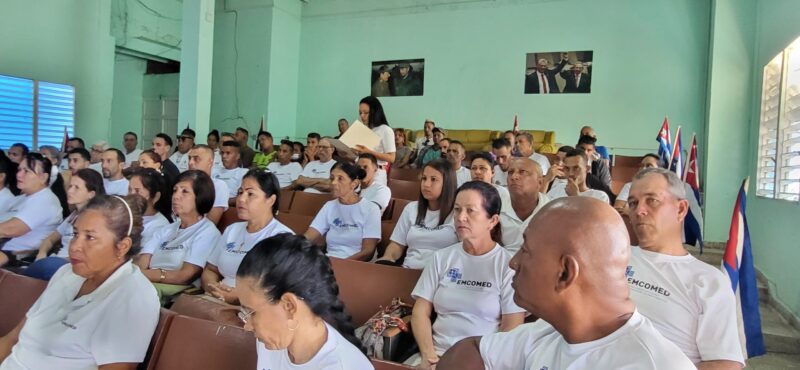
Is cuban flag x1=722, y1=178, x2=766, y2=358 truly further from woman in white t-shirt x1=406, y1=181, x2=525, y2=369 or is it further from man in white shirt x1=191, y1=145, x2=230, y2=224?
Result: man in white shirt x1=191, y1=145, x2=230, y2=224

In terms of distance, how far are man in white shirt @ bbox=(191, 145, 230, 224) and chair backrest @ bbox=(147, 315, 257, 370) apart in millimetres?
2044

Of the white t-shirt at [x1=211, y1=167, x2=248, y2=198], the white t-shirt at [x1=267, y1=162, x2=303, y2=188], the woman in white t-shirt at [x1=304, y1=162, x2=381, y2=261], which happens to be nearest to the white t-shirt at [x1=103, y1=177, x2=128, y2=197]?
the white t-shirt at [x1=211, y1=167, x2=248, y2=198]

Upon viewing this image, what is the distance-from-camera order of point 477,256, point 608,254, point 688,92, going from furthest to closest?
point 688,92 → point 477,256 → point 608,254

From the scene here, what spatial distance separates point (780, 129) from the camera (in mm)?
3941

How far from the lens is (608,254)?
0.84 m

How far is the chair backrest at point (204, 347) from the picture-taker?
1.48 m

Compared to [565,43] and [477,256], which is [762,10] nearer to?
[565,43]

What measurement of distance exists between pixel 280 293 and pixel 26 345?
106 centimetres

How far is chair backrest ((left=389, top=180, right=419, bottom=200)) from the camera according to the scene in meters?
4.86

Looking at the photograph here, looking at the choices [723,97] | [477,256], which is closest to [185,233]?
[477,256]

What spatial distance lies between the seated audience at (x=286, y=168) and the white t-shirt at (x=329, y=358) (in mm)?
4545

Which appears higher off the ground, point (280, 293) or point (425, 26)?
point (425, 26)

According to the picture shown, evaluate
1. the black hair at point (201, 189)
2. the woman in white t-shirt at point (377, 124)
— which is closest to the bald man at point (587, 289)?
the black hair at point (201, 189)

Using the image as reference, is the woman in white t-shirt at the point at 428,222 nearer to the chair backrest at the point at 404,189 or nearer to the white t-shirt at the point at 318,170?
the chair backrest at the point at 404,189
